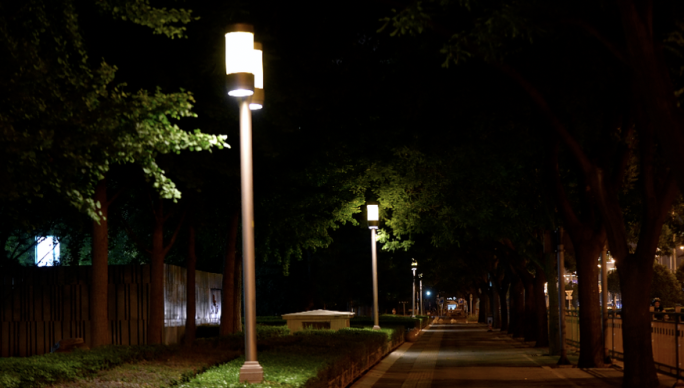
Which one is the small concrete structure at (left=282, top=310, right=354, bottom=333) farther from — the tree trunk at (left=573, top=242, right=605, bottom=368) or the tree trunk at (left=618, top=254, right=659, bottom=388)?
the tree trunk at (left=618, top=254, right=659, bottom=388)

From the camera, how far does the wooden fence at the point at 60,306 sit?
33906 mm

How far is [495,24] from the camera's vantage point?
11844 mm

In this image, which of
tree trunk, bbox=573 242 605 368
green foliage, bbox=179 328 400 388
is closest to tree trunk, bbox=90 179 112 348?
green foliage, bbox=179 328 400 388

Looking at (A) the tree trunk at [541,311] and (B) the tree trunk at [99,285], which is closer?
(B) the tree trunk at [99,285]

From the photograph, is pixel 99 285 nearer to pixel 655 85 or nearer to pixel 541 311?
pixel 655 85

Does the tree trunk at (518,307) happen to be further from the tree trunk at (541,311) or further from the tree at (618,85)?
the tree at (618,85)

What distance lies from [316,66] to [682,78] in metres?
9.17

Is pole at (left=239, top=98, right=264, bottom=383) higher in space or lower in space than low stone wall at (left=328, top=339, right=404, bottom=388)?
higher

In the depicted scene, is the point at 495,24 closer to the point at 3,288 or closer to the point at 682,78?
the point at 682,78

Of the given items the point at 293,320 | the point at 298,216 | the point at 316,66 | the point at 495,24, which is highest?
the point at 316,66

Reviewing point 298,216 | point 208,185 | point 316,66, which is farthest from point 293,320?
point 316,66

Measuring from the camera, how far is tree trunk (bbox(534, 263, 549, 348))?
33.6 metres

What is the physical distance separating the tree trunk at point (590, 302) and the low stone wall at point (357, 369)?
18.0ft

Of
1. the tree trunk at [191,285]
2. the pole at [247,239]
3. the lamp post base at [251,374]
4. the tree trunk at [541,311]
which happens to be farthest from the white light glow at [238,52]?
the tree trunk at [541,311]
